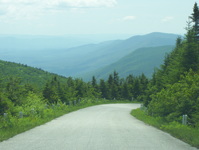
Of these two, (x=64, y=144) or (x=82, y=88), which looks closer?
(x=64, y=144)

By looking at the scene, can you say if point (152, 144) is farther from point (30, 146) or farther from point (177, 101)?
point (177, 101)

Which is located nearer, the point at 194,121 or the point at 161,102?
the point at 194,121

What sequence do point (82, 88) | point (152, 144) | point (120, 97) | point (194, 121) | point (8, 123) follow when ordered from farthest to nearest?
point (120, 97), point (82, 88), point (194, 121), point (8, 123), point (152, 144)

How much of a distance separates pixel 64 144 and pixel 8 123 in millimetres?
4978

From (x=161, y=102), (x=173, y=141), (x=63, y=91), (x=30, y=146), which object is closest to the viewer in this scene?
(x=30, y=146)

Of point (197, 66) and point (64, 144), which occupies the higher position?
point (197, 66)

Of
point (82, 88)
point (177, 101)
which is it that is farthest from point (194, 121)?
point (82, 88)

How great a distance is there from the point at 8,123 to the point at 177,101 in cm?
906

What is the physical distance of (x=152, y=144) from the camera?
10289 mm

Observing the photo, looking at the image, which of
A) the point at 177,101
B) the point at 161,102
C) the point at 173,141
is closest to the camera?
the point at 173,141

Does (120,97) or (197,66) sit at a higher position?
(197,66)

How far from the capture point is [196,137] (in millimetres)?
11617

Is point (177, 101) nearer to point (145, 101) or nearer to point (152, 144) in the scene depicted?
point (152, 144)

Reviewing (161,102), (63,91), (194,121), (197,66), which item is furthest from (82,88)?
(194,121)
